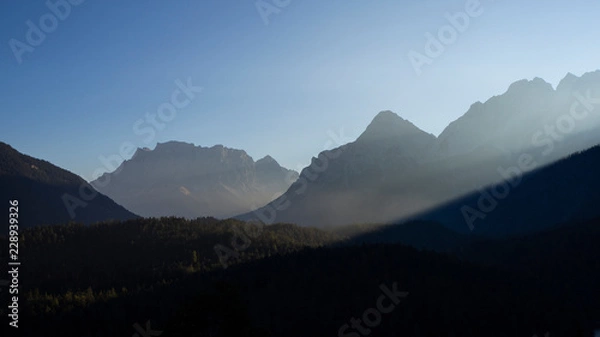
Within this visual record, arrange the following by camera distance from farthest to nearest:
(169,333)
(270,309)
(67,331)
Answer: (270,309), (67,331), (169,333)

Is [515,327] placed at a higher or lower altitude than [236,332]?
lower

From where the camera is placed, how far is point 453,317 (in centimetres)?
18538

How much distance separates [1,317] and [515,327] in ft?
625

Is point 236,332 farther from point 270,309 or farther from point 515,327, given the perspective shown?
point 515,327

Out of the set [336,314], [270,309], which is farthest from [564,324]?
[270,309]

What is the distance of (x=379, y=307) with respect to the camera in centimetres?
19712

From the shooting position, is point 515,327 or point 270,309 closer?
point 515,327

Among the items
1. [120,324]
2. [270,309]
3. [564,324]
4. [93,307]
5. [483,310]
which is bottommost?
[564,324]

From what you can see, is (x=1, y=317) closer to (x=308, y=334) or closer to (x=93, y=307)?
(x=93, y=307)

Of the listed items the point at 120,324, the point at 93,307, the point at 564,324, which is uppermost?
the point at 93,307

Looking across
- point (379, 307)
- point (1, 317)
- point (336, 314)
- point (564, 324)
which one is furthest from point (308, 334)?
point (1, 317)

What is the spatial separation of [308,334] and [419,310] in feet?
153

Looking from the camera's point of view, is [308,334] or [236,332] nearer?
[236,332]

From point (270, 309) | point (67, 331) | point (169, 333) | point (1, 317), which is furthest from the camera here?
point (270, 309)
